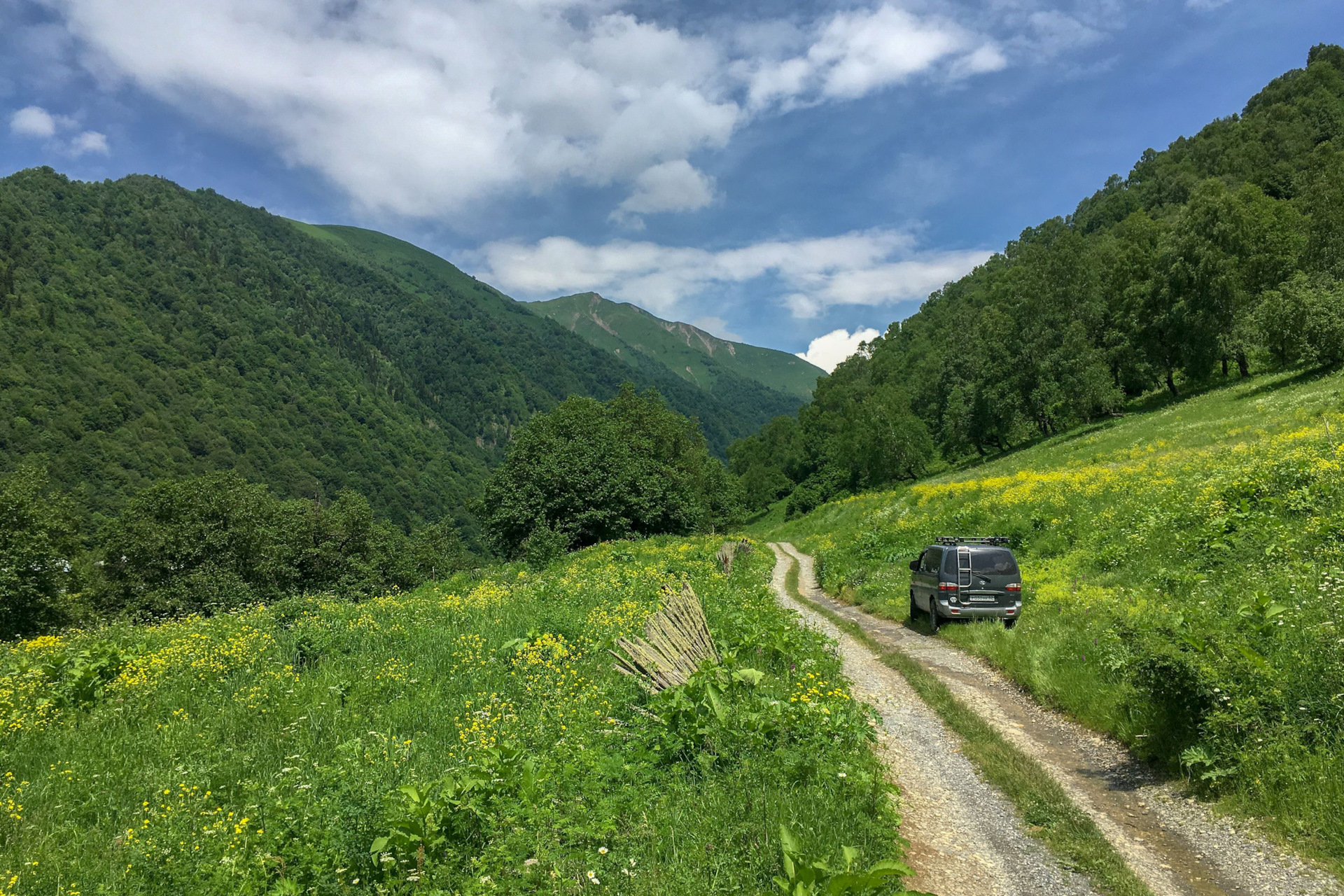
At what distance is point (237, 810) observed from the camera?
21.2ft

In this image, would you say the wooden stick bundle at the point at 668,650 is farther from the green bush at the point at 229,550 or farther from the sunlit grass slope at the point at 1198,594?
the green bush at the point at 229,550

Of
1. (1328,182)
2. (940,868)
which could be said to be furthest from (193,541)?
(1328,182)

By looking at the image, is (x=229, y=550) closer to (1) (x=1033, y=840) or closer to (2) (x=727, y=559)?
(2) (x=727, y=559)

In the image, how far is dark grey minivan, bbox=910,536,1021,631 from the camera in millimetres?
15477

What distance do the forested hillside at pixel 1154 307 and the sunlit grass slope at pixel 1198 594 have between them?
14881mm

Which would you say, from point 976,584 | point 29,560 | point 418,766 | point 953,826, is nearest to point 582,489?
point 976,584

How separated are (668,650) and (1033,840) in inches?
189

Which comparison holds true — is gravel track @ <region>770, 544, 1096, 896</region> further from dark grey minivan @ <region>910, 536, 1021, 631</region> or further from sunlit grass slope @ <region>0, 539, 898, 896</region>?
dark grey minivan @ <region>910, 536, 1021, 631</region>

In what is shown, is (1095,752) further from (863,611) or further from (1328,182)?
(1328,182)

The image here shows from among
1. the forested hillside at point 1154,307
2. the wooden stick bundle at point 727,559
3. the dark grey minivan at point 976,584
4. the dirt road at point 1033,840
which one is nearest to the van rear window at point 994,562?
the dark grey minivan at point 976,584

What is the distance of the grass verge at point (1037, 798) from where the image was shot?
5609 millimetres

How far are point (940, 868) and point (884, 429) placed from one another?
7781 cm

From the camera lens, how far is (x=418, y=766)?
6727 millimetres

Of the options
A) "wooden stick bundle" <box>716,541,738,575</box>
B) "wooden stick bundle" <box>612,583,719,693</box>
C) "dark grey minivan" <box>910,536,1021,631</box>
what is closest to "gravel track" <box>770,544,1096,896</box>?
"wooden stick bundle" <box>612,583,719,693</box>
